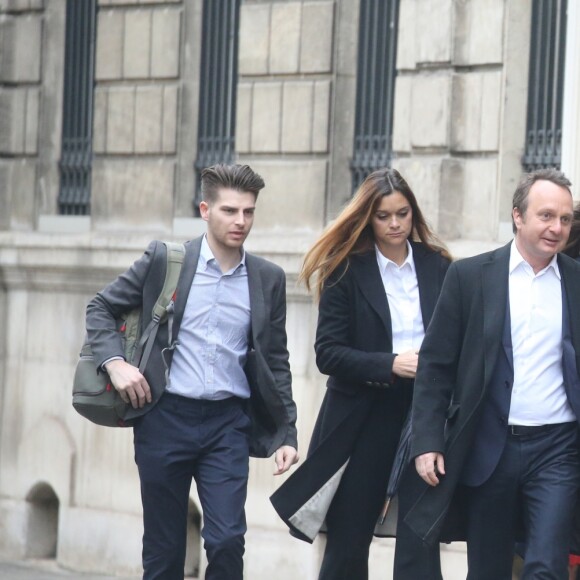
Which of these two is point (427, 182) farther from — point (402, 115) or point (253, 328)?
point (253, 328)

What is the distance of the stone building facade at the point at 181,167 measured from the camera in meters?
9.60

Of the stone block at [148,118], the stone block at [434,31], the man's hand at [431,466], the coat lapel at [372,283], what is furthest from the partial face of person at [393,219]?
the stone block at [148,118]

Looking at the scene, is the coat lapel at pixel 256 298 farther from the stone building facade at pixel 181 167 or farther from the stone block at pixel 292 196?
the stone block at pixel 292 196

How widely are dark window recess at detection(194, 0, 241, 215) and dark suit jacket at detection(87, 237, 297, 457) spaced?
14.0 ft

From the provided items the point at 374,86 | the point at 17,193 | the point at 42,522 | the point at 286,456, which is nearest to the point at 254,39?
the point at 374,86

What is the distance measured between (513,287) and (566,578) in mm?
1020

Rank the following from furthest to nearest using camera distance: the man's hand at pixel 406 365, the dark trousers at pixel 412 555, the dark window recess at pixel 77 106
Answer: the dark window recess at pixel 77 106 → the man's hand at pixel 406 365 → the dark trousers at pixel 412 555

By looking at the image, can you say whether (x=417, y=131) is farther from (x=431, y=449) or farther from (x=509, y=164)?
(x=431, y=449)

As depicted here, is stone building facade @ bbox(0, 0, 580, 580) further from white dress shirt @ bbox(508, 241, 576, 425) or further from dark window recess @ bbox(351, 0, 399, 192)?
white dress shirt @ bbox(508, 241, 576, 425)

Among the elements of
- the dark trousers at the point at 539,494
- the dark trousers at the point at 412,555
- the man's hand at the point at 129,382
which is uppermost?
the man's hand at the point at 129,382

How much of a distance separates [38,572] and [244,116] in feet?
10.2

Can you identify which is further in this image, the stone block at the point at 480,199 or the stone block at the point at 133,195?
the stone block at the point at 133,195

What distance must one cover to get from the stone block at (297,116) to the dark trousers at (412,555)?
4.08 m

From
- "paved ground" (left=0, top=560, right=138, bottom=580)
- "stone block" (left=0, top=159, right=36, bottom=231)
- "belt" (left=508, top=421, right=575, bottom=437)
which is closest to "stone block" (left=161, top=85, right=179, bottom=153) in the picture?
"stone block" (left=0, top=159, right=36, bottom=231)
